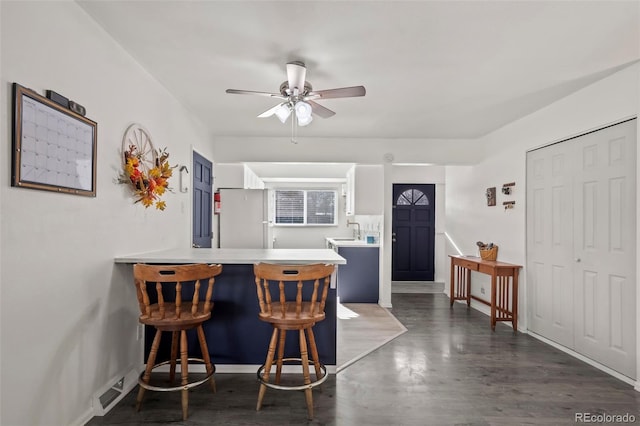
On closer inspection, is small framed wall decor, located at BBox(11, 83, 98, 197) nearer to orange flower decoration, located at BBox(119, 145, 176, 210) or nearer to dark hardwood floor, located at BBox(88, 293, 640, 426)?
orange flower decoration, located at BBox(119, 145, 176, 210)

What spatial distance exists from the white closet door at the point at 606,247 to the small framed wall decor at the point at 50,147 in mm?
3896

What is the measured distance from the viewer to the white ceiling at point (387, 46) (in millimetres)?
1962

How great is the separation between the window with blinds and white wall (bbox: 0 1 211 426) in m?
4.99

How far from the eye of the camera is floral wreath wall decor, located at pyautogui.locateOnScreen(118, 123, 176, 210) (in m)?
2.46

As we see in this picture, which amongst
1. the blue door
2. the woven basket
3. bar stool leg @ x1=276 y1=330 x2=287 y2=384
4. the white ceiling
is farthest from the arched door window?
bar stool leg @ x1=276 y1=330 x2=287 y2=384

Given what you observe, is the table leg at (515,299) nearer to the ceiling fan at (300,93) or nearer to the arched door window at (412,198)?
the ceiling fan at (300,93)

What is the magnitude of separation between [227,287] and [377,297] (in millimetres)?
3045

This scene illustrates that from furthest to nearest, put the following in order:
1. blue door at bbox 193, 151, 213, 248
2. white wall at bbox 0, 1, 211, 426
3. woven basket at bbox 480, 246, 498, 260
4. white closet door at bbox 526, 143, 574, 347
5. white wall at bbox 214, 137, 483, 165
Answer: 1. white wall at bbox 214, 137, 483, 165
2. woven basket at bbox 480, 246, 498, 260
3. blue door at bbox 193, 151, 213, 248
4. white closet door at bbox 526, 143, 574, 347
5. white wall at bbox 0, 1, 211, 426

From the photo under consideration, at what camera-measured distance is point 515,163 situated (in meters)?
4.15

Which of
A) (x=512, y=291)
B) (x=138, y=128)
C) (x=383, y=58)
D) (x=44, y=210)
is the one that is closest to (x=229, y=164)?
(x=138, y=128)

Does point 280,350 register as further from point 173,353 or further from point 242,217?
point 242,217

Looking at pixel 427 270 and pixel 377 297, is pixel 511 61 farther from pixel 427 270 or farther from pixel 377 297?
pixel 427 270

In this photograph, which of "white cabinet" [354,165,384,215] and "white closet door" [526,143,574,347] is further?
"white cabinet" [354,165,384,215]

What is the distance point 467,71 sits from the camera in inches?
108
